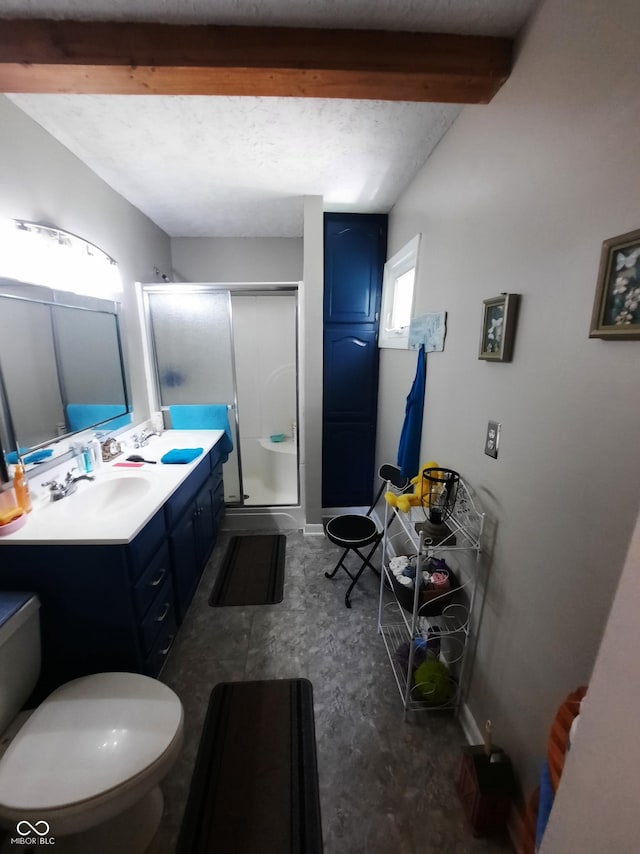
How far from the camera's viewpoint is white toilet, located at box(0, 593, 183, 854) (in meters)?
0.79

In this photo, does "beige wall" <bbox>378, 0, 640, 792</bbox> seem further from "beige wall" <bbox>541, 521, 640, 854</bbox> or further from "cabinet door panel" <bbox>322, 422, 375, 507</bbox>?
"cabinet door panel" <bbox>322, 422, 375, 507</bbox>

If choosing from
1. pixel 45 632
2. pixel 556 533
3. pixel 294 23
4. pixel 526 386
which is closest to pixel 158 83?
pixel 294 23

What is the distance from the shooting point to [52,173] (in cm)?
149

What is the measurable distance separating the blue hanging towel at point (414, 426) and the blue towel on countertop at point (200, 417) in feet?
4.68

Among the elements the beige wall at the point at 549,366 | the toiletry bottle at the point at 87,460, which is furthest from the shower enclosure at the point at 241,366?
the beige wall at the point at 549,366

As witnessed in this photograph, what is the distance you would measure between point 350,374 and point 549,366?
6.05 feet

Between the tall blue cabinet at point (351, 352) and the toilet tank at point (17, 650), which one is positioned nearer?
the toilet tank at point (17, 650)

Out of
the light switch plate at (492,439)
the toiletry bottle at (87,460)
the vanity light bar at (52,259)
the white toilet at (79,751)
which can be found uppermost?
the vanity light bar at (52,259)

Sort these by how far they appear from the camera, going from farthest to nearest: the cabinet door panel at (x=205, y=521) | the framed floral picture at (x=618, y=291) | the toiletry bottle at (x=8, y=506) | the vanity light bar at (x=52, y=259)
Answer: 1. the cabinet door panel at (x=205, y=521)
2. the vanity light bar at (x=52, y=259)
3. the toiletry bottle at (x=8, y=506)
4. the framed floral picture at (x=618, y=291)

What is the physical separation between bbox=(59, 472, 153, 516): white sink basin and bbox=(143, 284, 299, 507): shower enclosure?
3.25 ft

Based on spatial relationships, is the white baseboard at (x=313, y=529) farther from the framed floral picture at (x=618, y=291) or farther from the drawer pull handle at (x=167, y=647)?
the framed floral picture at (x=618, y=291)

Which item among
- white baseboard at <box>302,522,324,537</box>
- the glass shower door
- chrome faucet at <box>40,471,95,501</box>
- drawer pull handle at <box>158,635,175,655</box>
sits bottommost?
white baseboard at <box>302,522,324,537</box>

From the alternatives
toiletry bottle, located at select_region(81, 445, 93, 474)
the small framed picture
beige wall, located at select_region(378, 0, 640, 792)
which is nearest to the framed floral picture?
beige wall, located at select_region(378, 0, 640, 792)

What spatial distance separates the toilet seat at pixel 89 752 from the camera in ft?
2.59
